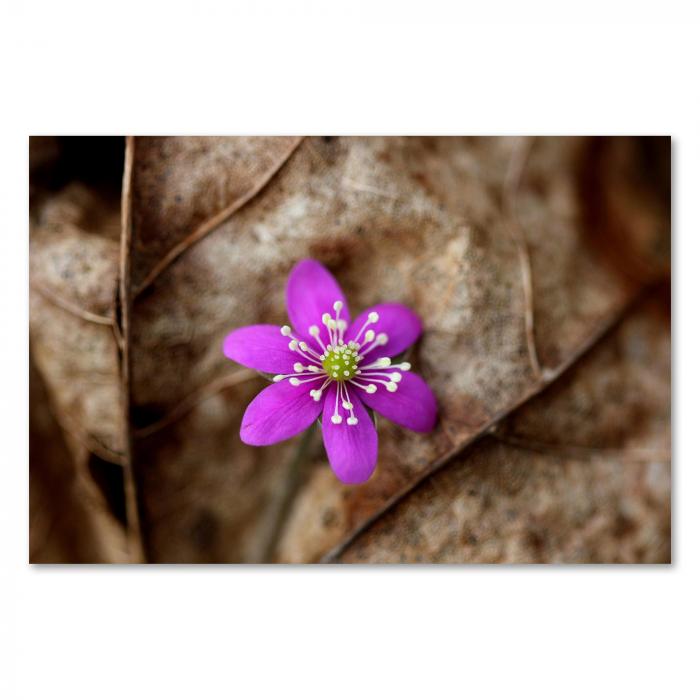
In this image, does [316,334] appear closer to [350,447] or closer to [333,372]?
[333,372]

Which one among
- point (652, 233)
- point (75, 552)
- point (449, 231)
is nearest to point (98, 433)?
point (75, 552)

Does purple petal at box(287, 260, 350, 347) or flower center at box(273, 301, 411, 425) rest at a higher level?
purple petal at box(287, 260, 350, 347)

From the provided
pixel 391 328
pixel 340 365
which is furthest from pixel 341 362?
pixel 391 328

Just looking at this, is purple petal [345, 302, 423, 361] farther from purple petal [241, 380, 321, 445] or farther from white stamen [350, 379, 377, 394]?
purple petal [241, 380, 321, 445]

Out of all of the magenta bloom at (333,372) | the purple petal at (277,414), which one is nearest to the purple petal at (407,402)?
the magenta bloom at (333,372)

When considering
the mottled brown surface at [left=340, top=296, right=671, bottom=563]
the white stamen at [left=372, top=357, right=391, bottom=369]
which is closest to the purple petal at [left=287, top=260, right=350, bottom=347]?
the white stamen at [left=372, top=357, right=391, bottom=369]

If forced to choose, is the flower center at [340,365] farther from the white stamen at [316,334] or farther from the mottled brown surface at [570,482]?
the mottled brown surface at [570,482]
